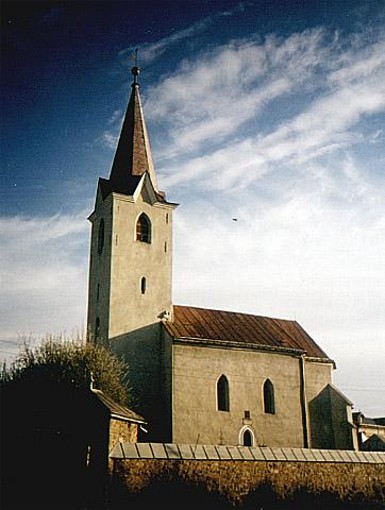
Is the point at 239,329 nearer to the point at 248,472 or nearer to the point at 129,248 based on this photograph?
the point at 129,248

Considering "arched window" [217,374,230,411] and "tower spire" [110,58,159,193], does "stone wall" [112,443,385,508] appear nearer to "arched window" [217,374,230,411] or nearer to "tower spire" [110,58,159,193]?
"arched window" [217,374,230,411]

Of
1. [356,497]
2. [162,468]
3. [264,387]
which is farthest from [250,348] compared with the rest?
[162,468]

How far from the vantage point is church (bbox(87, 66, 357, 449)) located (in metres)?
31.1

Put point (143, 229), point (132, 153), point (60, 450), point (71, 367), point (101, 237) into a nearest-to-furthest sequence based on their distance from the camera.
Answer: point (60, 450) → point (71, 367) → point (143, 229) → point (101, 237) → point (132, 153)

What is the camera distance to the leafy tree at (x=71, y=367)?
87.7 ft

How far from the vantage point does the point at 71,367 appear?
1080 inches

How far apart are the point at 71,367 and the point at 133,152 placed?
15500 mm

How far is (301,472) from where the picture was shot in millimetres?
20391

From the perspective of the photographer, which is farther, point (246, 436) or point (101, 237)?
point (101, 237)

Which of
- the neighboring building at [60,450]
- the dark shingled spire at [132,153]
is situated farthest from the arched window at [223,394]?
the dark shingled spire at [132,153]

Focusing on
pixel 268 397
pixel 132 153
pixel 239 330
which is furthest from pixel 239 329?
pixel 132 153

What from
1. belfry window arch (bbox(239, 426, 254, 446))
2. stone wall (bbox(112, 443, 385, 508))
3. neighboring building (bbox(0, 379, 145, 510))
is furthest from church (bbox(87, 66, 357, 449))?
neighboring building (bbox(0, 379, 145, 510))

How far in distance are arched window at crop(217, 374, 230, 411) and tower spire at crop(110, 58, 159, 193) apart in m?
12.8

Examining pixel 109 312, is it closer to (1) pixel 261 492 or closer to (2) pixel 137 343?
(2) pixel 137 343
